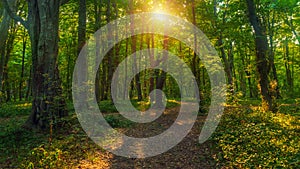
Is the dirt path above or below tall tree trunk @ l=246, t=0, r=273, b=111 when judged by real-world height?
below

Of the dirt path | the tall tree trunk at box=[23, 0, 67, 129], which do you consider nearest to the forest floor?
the dirt path

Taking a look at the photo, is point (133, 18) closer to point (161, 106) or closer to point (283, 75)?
point (161, 106)

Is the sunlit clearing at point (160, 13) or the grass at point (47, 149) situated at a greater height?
the sunlit clearing at point (160, 13)

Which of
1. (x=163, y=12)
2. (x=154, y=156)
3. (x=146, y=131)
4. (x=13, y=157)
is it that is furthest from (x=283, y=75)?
(x=13, y=157)

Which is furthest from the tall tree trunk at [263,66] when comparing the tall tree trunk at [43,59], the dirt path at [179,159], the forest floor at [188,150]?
the tall tree trunk at [43,59]

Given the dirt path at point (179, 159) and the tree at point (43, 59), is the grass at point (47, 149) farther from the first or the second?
the tree at point (43, 59)

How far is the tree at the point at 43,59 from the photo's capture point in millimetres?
9242

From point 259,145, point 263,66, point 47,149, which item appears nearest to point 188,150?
point 259,145

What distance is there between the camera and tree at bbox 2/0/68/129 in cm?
924

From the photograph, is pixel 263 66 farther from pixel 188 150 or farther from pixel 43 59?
pixel 43 59

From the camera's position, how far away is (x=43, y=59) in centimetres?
948

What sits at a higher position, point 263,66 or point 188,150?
point 263,66

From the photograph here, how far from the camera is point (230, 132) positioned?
805 cm

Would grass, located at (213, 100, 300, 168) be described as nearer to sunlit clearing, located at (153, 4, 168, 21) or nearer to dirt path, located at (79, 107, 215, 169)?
dirt path, located at (79, 107, 215, 169)
